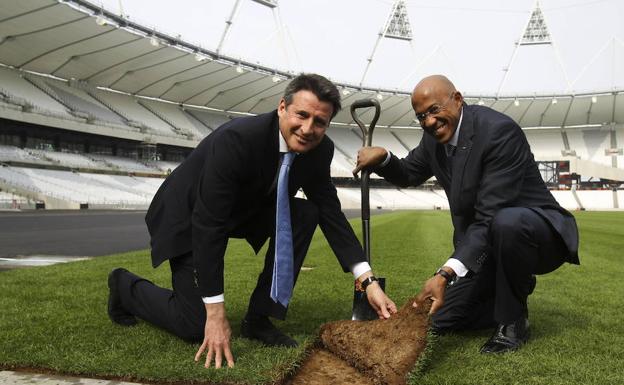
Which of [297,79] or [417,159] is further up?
[297,79]

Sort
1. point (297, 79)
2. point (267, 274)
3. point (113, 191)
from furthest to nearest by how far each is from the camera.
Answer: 1. point (113, 191)
2. point (267, 274)
3. point (297, 79)

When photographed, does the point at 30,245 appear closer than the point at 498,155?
No

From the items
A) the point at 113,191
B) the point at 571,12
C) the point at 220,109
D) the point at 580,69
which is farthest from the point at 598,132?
the point at 113,191

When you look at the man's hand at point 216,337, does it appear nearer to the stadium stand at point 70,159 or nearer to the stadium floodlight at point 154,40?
the stadium stand at point 70,159

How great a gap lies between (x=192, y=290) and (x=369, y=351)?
1.06m

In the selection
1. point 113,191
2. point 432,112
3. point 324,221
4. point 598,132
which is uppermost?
point 598,132

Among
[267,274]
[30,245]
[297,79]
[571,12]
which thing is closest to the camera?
[297,79]

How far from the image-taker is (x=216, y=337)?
8.11ft

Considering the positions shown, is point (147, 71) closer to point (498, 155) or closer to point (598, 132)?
point (498, 155)

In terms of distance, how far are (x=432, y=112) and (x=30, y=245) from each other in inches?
347

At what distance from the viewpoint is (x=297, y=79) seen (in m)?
2.55

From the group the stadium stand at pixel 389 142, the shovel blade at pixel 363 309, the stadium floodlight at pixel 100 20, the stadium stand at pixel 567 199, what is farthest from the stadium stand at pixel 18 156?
the stadium stand at pixel 567 199

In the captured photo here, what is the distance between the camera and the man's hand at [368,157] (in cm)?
324

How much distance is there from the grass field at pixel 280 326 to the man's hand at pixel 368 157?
3.66 feet
